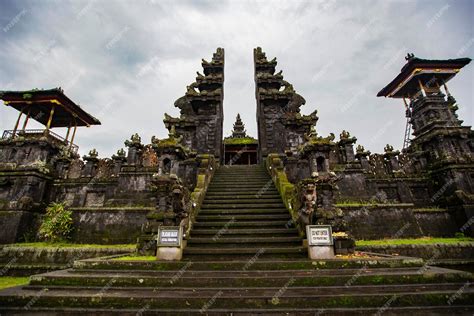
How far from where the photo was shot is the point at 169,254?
18.5 ft

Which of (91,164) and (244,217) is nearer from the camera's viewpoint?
(244,217)

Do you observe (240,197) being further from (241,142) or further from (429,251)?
(241,142)

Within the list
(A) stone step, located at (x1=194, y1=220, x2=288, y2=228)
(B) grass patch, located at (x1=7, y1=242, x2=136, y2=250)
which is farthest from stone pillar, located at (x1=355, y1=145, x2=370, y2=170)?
(B) grass patch, located at (x1=7, y1=242, x2=136, y2=250)

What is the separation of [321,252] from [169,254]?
370cm

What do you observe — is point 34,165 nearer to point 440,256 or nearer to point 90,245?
point 90,245

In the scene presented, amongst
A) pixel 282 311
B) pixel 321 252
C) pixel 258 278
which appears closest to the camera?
pixel 282 311

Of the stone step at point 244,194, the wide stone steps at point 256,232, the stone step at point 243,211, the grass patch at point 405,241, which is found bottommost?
the grass patch at point 405,241

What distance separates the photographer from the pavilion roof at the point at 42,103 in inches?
622

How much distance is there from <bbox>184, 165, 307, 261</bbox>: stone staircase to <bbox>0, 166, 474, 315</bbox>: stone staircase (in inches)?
1.5

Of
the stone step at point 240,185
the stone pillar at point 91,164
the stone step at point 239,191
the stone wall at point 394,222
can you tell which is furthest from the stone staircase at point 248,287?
the stone pillar at point 91,164

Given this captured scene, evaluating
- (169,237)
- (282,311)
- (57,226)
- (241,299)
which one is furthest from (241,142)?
(282,311)

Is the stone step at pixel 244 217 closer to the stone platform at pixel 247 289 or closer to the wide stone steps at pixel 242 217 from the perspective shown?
the wide stone steps at pixel 242 217

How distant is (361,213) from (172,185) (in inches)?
358

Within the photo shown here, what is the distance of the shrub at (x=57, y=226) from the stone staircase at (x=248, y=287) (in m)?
6.94
